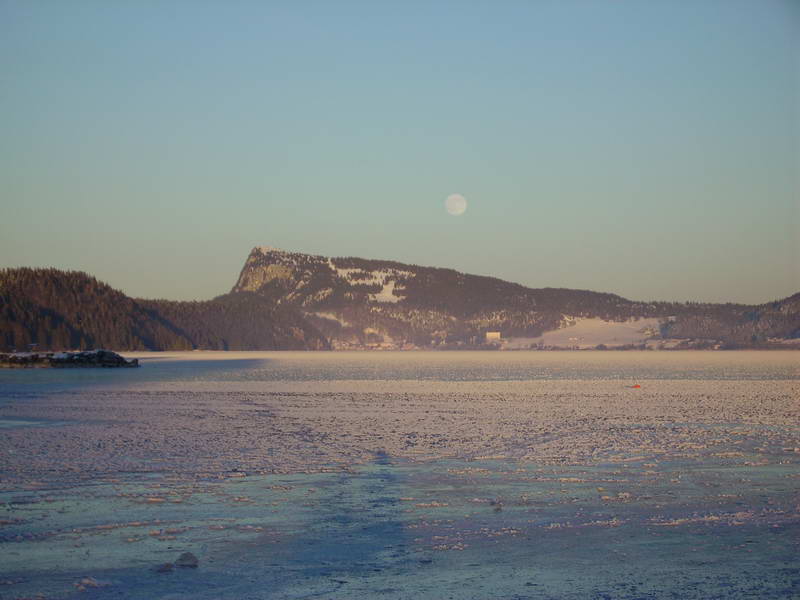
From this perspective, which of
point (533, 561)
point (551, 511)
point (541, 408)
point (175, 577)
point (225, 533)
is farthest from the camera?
point (541, 408)

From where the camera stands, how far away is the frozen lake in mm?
11770

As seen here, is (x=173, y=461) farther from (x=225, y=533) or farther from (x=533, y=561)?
(x=533, y=561)

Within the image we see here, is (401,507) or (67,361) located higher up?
(67,361)

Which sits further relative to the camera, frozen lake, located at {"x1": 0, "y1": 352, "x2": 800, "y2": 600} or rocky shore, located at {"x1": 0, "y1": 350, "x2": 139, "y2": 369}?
rocky shore, located at {"x1": 0, "y1": 350, "x2": 139, "y2": 369}

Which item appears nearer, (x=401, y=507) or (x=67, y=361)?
(x=401, y=507)

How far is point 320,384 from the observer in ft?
209

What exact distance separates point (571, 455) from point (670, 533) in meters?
9.46

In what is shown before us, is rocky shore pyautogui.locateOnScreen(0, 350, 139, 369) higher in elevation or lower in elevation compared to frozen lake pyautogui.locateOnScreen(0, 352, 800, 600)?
higher

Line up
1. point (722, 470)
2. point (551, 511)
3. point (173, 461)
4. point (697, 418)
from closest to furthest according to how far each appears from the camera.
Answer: point (551, 511)
point (722, 470)
point (173, 461)
point (697, 418)

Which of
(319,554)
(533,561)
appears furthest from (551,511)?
(319,554)

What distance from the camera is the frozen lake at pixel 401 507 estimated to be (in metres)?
11.8

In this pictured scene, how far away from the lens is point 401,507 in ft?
Result: 53.8

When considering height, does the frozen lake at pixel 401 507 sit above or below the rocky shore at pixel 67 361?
below

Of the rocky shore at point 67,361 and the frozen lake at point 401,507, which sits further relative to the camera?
the rocky shore at point 67,361
